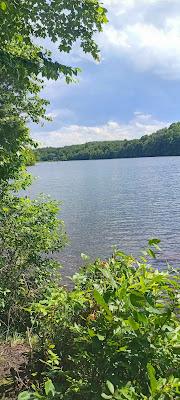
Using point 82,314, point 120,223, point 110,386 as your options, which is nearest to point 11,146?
point 82,314

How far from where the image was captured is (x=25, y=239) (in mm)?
10109

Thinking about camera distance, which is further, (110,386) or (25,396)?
(25,396)

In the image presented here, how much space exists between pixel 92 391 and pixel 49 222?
800 cm

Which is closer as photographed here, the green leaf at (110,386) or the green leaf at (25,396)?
the green leaf at (110,386)

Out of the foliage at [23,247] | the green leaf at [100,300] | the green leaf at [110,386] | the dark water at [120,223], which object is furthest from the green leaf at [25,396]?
the dark water at [120,223]

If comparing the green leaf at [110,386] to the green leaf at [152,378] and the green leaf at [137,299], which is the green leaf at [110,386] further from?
the green leaf at [137,299]

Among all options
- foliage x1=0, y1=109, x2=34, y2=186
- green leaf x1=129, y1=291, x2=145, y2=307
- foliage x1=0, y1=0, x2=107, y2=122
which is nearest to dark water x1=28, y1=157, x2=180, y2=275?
foliage x1=0, y1=109, x2=34, y2=186

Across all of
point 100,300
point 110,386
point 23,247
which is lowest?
point 23,247

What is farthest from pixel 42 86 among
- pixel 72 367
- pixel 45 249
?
pixel 72 367

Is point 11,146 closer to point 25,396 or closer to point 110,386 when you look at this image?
point 25,396

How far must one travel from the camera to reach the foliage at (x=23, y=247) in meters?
9.32

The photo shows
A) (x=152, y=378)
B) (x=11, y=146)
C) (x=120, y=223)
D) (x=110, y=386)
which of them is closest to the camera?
(x=152, y=378)

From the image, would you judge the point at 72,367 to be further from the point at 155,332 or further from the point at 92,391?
the point at 155,332

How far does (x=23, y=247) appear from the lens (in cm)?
1012
